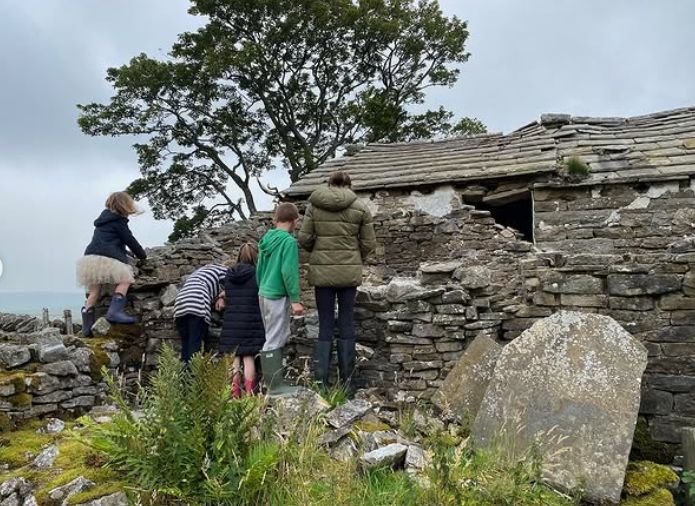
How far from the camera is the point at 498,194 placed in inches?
384

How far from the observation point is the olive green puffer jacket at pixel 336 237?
4.90 meters

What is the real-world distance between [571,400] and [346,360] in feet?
6.42

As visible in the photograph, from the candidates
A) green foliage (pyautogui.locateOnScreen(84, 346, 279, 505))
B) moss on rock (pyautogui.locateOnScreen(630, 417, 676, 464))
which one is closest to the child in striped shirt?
green foliage (pyautogui.locateOnScreen(84, 346, 279, 505))

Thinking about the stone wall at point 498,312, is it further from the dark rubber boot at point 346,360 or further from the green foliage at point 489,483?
the green foliage at point 489,483

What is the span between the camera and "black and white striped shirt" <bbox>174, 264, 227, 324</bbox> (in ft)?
18.5

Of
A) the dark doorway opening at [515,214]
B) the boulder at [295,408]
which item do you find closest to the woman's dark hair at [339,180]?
the boulder at [295,408]

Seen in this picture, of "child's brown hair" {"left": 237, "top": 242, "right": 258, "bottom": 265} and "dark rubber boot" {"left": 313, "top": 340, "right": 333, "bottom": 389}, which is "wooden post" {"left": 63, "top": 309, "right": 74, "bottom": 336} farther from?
"dark rubber boot" {"left": 313, "top": 340, "right": 333, "bottom": 389}

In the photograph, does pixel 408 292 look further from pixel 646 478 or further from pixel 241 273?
pixel 646 478

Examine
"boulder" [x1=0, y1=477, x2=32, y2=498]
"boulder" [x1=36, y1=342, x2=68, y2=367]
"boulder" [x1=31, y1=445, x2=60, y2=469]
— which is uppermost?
"boulder" [x1=36, y1=342, x2=68, y2=367]

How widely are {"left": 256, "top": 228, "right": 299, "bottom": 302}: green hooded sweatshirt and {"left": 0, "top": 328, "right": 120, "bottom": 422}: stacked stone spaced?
161 centimetres

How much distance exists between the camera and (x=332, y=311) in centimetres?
498

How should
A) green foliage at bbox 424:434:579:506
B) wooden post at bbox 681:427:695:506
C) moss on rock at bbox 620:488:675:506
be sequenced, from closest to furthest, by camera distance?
green foliage at bbox 424:434:579:506 < moss on rock at bbox 620:488:675:506 < wooden post at bbox 681:427:695:506

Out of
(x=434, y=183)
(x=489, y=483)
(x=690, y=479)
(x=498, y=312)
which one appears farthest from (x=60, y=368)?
(x=434, y=183)

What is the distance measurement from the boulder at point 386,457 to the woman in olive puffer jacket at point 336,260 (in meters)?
1.37
